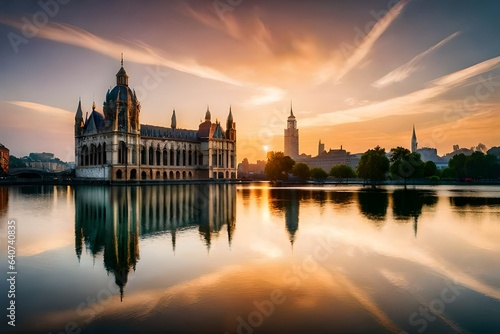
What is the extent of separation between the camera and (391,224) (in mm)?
27531

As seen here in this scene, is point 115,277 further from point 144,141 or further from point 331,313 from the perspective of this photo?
point 144,141

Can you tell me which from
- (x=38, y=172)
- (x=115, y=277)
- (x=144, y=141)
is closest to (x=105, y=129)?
(x=144, y=141)

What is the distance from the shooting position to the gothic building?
10669 centimetres

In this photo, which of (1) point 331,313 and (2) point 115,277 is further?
(2) point 115,277

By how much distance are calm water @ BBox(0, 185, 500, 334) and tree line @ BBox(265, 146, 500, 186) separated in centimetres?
8481

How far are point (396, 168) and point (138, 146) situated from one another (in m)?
84.1

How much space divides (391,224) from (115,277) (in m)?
21.1

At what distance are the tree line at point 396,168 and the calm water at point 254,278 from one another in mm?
84813

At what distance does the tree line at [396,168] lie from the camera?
10844 centimetres

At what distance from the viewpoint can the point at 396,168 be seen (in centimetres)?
11694

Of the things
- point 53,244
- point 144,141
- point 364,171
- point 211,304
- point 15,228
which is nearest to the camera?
point 211,304

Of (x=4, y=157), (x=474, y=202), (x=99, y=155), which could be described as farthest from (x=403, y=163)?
(x=4, y=157)

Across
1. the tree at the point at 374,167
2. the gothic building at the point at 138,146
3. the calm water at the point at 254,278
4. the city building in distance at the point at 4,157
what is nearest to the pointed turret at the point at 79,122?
the gothic building at the point at 138,146

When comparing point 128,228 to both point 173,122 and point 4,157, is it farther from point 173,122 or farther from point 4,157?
point 4,157
